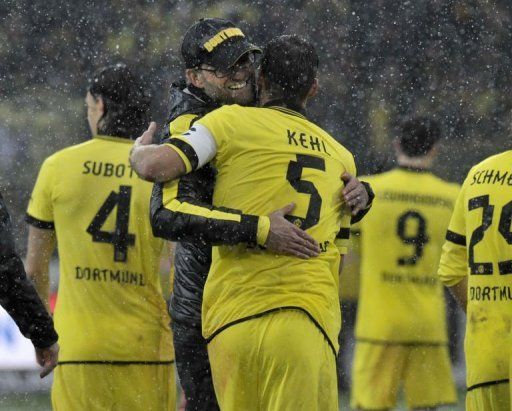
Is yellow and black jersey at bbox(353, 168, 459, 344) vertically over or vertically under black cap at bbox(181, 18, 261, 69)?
under

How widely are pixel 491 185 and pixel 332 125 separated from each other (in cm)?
974

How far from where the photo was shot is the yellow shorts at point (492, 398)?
5734 mm

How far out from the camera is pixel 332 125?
51.0 ft

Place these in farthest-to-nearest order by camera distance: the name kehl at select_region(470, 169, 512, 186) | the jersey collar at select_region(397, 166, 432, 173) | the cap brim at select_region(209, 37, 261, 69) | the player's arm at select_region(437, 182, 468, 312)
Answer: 1. the jersey collar at select_region(397, 166, 432, 173)
2. the player's arm at select_region(437, 182, 468, 312)
3. the name kehl at select_region(470, 169, 512, 186)
4. the cap brim at select_region(209, 37, 261, 69)

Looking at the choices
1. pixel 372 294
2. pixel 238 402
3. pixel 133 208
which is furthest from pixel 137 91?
pixel 372 294

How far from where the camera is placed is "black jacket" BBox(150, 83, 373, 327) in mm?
4957

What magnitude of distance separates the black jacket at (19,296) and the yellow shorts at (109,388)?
1.11 meters

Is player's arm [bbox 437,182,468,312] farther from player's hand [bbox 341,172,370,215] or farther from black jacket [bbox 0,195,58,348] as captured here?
black jacket [bbox 0,195,58,348]

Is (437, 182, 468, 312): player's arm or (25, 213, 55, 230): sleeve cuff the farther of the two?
(25, 213, 55, 230): sleeve cuff

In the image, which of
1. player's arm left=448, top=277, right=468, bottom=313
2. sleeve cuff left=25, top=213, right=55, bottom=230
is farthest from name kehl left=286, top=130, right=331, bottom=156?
sleeve cuff left=25, top=213, right=55, bottom=230

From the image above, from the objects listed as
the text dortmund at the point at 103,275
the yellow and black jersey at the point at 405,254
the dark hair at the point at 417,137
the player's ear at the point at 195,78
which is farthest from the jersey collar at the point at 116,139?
the dark hair at the point at 417,137

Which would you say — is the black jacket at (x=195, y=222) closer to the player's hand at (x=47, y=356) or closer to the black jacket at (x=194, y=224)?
the black jacket at (x=194, y=224)

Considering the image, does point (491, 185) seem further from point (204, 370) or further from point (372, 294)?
point (372, 294)

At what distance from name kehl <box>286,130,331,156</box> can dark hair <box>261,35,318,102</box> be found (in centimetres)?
16
